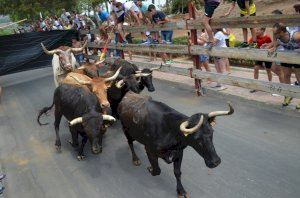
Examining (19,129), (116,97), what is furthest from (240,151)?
(19,129)

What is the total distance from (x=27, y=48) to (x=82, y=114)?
10053 mm

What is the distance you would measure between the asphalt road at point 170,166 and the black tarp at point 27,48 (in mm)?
6823

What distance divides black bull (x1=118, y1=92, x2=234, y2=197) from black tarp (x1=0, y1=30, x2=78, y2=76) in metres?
10.5

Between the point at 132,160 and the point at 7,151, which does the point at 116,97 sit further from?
the point at 7,151

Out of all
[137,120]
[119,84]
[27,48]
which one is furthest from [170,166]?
[27,48]

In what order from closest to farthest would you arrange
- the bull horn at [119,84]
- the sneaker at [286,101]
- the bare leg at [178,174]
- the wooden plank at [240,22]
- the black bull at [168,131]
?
the black bull at [168,131]
the bare leg at [178,174]
the wooden plank at [240,22]
the bull horn at [119,84]
the sneaker at [286,101]

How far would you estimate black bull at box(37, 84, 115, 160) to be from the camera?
577 centimetres

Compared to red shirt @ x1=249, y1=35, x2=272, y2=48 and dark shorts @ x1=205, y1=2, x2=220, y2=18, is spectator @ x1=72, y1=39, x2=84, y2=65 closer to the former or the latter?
dark shorts @ x1=205, y1=2, x2=220, y2=18

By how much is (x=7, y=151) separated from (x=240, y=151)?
4802mm

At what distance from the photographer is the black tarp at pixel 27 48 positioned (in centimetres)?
1457

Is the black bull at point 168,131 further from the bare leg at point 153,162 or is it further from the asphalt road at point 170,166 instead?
the asphalt road at point 170,166

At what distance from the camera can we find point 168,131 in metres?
4.83

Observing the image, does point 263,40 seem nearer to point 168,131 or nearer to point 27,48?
point 168,131

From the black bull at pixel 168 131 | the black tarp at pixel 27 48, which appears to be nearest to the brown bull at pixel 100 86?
the black bull at pixel 168 131
